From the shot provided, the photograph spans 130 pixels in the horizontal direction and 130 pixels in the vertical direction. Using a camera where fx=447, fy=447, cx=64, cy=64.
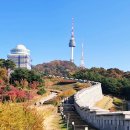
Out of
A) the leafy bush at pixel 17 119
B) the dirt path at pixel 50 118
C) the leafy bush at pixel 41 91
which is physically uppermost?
the leafy bush at pixel 41 91

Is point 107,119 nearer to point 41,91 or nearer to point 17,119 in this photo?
point 17,119

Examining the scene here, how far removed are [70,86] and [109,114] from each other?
68.5 meters

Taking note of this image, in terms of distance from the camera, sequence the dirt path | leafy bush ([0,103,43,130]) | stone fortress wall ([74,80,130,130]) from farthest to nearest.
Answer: the dirt path < stone fortress wall ([74,80,130,130]) < leafy bush ([0,103,43,130])

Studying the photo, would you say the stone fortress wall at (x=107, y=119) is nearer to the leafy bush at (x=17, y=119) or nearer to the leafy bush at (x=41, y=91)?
the leafy bush at (x=17, y=119)

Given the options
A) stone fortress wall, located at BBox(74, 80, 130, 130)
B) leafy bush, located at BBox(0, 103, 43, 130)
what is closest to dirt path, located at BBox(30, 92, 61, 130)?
stone fortress wall, located at BBox(74, 80, 130, 130)

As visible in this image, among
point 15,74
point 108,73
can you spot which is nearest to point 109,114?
point 15,74

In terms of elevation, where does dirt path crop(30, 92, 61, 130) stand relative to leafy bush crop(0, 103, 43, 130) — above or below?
below

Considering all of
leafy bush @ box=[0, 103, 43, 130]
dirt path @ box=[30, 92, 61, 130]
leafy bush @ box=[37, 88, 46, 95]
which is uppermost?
leafy bush @ box=[37, 88, 46, 95]

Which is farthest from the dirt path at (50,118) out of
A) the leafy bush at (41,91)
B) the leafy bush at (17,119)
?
the leafy bush at (41,91)

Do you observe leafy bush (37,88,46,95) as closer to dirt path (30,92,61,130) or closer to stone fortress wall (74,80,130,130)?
dirt path (30,92,61,130)

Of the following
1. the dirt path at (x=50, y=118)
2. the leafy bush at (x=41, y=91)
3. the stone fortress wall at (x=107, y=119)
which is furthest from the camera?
the leafy bush at (x=41, y=91)

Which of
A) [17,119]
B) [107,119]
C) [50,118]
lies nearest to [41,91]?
[50,118]

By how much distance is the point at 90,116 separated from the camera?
43688 mm

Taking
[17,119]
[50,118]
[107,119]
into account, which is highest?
[17,119]
